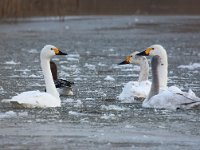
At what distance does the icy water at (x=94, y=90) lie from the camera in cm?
811

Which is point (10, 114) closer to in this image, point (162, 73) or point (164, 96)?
point (164, 96)

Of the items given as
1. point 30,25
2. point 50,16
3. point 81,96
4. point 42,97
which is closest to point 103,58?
point 81,96

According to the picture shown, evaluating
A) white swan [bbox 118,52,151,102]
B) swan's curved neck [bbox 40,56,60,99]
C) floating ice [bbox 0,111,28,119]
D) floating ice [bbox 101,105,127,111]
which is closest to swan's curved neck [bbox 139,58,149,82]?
white swan [bbox 118,52,151,102]

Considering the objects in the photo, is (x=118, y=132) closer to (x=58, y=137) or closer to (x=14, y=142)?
(x=58, y=137)

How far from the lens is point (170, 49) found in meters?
22.4

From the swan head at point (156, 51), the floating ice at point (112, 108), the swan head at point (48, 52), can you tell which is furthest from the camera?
the swan head at point (156, 51)

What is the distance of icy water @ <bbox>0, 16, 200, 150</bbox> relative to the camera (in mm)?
8109

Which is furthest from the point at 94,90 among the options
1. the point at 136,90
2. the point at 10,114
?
the point at 10,114

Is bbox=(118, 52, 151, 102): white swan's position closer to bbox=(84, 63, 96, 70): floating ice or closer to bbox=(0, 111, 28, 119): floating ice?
bbox=(0, 111, 28, 119): floating ice

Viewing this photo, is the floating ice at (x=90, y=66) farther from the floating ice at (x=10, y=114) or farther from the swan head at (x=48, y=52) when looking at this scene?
the floating ice at (x=10, y=114)

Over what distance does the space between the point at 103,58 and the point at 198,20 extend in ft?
59.5

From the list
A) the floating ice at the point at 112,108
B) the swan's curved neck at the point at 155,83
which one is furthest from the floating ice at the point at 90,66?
the floating ice at the point at 112,108

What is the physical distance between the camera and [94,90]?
12617 millimetres

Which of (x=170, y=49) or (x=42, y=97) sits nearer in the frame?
(x=42, y=97)
